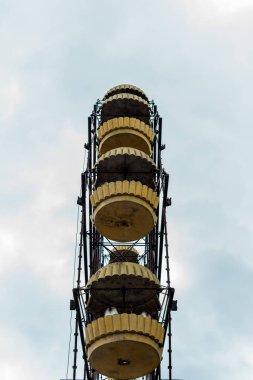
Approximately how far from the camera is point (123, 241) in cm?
3045

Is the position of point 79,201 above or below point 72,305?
above

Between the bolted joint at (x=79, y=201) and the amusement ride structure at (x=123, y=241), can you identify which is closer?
the amusement ride structure at (x=123, y=241)

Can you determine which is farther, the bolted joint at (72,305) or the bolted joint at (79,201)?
the bolted joint at (79,201)

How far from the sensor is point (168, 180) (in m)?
30.1

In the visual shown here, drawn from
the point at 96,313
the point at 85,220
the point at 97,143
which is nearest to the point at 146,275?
the point at 96,313

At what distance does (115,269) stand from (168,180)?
19.9ft

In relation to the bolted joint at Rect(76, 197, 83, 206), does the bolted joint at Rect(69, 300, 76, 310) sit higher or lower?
lower

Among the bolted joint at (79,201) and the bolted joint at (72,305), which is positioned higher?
the bolted joint at (79,201)

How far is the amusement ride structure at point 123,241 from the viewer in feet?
79.5

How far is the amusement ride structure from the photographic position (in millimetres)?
24219

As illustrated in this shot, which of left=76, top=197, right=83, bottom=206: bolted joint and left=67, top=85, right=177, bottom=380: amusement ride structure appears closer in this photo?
A: left=67, top=85, right=177, bottom=380: amusement ride structure

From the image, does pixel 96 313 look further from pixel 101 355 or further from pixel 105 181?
pixel 105 181

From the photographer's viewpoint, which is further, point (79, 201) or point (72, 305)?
point (79, 201)

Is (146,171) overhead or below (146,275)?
overhead
